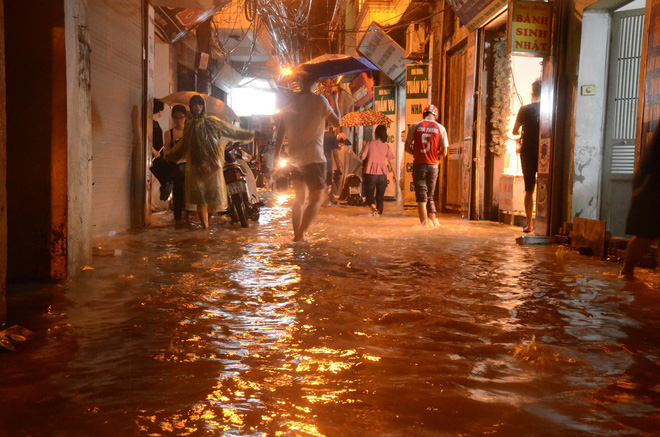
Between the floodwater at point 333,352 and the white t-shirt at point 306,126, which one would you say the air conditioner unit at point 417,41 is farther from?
the floodwater at point 333,352

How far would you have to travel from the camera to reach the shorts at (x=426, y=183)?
952 cm

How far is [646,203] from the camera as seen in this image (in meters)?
4.59

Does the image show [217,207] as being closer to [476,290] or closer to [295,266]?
[295,266]

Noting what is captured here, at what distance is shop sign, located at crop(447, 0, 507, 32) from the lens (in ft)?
31.8

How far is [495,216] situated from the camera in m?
11.2

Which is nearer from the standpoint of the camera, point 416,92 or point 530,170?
point 530,170

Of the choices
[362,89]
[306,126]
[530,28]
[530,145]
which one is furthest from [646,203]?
[362,89]

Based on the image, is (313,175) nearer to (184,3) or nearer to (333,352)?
(333,352)

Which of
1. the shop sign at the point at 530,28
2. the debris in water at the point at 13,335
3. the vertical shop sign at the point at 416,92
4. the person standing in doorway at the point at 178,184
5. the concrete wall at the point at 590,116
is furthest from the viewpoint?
the vertical shop sign at the point at 416,92

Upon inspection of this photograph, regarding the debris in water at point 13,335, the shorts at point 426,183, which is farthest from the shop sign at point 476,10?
the debris in water at point 13,335

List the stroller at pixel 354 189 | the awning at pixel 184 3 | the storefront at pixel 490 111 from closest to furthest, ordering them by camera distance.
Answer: the awning at pixel 184 3
the storefront at pixel 490 111
the stroller at pixel 354 189

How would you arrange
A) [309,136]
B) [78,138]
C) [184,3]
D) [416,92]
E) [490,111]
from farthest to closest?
[416,92], [490,111], [184,3], [309,136], [78,138]

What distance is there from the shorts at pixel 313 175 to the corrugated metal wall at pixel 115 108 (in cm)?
255

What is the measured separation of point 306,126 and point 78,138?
2868 millimetres
